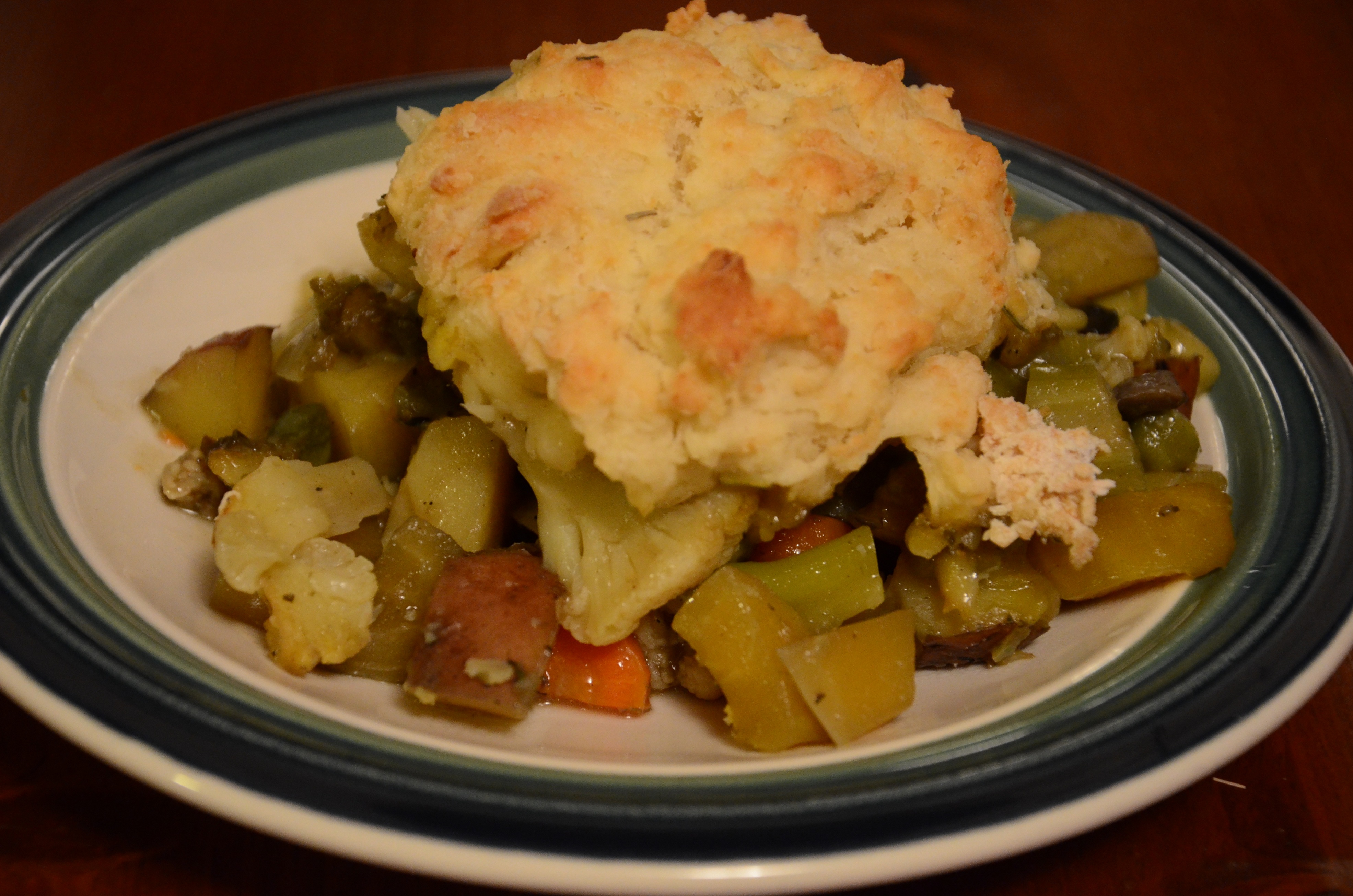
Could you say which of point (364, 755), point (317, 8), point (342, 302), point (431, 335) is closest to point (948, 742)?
point (364, 755)

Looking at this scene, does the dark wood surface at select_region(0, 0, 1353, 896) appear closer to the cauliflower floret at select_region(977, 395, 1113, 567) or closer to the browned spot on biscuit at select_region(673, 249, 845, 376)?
the cauliflower floret at select_region(977, 395, 1113, 567)

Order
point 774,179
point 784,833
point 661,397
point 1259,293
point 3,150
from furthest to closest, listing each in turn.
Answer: point 3,150, point 1259,293, point 774,179, point 661,397, point 784,833

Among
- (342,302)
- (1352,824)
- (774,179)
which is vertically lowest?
(1352,824)

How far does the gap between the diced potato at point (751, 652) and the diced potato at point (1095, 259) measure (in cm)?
112

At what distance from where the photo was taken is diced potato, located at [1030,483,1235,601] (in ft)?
5.48

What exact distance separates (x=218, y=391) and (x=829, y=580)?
1292 mm

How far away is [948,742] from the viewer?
1306 mm

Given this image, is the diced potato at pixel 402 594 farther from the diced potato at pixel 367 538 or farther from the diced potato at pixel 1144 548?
the diced potato at pixel 1144 548

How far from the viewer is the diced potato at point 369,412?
191 centimetres

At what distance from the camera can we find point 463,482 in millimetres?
1733

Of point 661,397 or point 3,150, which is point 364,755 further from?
point 3,150

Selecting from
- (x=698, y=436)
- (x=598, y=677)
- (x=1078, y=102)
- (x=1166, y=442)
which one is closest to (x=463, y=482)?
(x=598, y=677)

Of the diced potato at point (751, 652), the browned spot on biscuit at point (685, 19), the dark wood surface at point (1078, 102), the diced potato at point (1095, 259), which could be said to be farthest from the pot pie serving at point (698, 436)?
A: the dark wood surface at point (1078, 102)

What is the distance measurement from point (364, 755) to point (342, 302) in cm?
112
